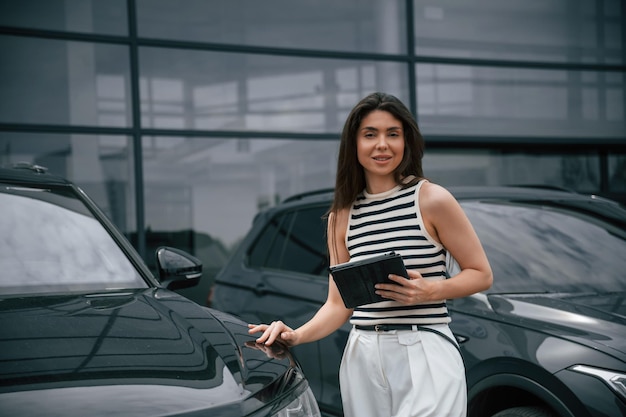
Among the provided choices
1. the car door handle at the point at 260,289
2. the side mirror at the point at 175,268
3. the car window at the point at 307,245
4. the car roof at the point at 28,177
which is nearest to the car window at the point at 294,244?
the car window at the point at 307,245

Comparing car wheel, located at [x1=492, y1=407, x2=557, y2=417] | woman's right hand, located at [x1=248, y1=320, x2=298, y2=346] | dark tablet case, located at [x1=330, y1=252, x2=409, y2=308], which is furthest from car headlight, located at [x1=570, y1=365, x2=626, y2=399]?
woman's right hand, located at [x1=248, y1=320, x2=298, y2=346]

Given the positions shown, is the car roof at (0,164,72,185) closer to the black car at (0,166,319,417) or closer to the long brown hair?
the black car at (0,166,319,417)

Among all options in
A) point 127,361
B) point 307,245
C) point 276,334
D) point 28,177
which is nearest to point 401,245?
point 276,334

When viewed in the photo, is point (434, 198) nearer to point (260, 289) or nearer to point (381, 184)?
point (381, 184)

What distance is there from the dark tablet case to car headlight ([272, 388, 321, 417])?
0.30m

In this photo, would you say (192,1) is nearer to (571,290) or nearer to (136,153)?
(136,153)

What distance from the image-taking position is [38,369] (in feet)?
6.25

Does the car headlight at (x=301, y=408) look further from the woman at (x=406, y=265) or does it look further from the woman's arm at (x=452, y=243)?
the woman's arm at (x=452, y=243)

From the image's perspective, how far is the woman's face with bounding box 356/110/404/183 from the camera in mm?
2268

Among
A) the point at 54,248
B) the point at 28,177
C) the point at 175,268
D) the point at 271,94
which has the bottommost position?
the point at 175,268

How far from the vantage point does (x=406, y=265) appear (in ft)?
7.27

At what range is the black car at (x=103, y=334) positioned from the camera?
6.04 feet

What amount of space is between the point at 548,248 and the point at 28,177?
2.31m

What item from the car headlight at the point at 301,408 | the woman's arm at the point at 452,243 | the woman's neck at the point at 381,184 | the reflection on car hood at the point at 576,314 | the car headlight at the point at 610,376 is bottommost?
the car headlight at the point at 610,376
